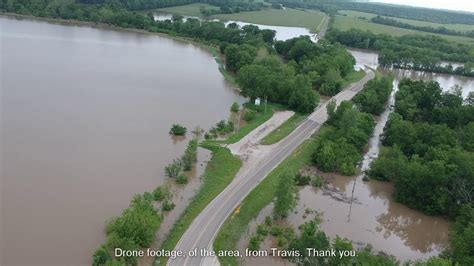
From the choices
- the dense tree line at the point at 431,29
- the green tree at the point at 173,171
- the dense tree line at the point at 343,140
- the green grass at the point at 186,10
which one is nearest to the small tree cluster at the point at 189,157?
the green tree at the point at 173,171

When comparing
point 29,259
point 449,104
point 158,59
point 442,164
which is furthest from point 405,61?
point 29,259

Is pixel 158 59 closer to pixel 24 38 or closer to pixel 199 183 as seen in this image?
pixel 24 38

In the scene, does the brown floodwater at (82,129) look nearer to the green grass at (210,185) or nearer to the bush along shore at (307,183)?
the green grass at (210,185)

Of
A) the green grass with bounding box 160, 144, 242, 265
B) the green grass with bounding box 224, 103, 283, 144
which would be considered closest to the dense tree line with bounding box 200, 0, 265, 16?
the green grass with bounding box 224, 103, 283, 144

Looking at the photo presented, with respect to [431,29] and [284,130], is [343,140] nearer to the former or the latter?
[284,130]

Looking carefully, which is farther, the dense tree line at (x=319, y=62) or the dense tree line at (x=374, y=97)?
the dense tree line at (x=319, y=62)
